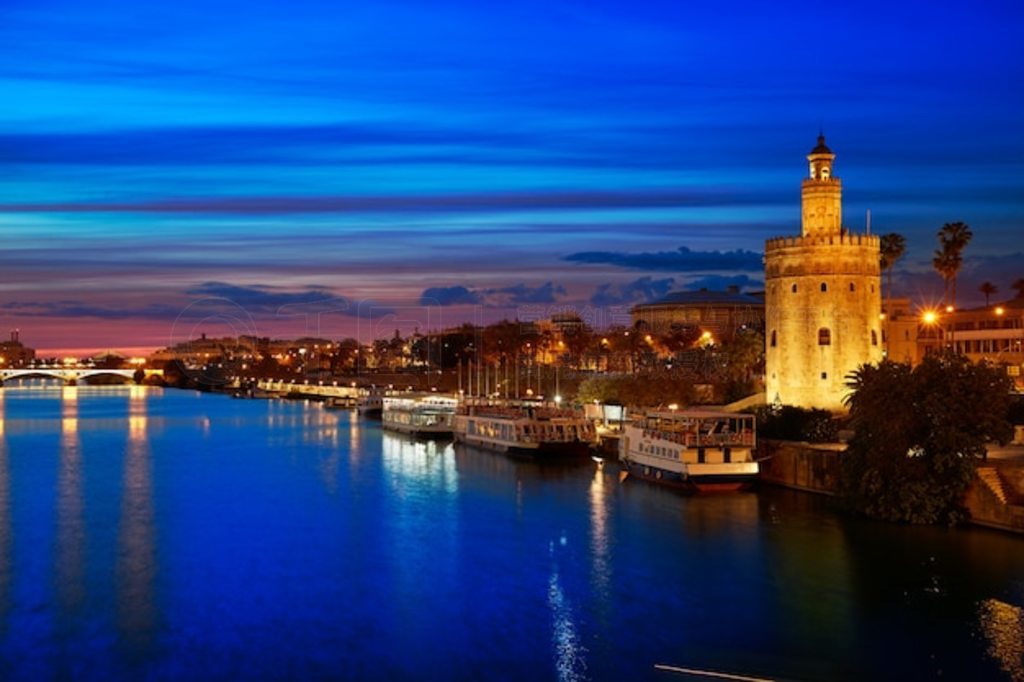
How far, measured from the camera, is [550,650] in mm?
28109

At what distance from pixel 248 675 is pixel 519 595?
9106mm

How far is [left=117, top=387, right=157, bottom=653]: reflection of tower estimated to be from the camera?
30.5 metres

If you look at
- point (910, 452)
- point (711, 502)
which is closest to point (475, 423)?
point (711, 502)

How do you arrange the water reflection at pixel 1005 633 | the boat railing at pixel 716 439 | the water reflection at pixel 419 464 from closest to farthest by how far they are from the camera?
the water reflection at pixel 1005 633, the boat railing at pixel 716 439, the water reflection at pixel 419 464

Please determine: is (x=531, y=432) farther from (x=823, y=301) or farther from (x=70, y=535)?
(x=70, y=535)

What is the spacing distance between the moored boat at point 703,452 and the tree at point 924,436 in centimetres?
728

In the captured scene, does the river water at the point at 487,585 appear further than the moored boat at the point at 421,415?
No

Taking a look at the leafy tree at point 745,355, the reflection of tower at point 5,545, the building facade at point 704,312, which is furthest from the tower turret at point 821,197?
the building facade at point 704,312

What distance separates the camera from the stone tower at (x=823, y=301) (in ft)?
189

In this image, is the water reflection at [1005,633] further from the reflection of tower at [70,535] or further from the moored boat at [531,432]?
the moored boat at [531,432]

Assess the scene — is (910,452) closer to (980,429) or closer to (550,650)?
(980,429)

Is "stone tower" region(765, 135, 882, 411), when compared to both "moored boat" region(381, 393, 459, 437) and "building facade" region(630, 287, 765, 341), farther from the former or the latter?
"building facade" region(630, 287, 765, 341)

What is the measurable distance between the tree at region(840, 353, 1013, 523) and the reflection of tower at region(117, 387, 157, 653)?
23.9m

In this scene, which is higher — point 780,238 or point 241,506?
point 780,238
